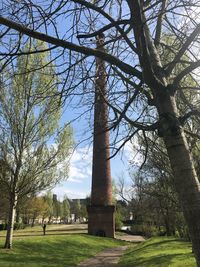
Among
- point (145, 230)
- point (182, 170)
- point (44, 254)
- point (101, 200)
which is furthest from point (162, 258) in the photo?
point (145, 230)

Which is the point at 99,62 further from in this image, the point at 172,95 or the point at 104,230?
the point at 104,230

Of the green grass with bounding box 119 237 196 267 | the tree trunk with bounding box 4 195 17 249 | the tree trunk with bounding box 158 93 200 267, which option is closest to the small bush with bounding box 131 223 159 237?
the green grass with bounding box 119 237 196 267

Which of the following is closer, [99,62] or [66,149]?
[99,62]

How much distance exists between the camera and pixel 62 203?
108m

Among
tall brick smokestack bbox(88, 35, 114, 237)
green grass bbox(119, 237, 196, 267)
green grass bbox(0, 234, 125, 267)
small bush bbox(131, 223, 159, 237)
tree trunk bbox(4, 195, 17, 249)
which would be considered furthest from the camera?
small bush bbox(131, 223, 159, 237)

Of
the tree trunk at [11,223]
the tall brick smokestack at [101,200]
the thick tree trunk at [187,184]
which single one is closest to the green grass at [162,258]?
the tree trunk at [11,223]

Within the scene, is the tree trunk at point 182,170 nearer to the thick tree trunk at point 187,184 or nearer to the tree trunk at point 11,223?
the thick tree trunk at point 187,184

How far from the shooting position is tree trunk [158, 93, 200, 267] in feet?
12.5

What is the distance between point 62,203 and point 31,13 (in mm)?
105123

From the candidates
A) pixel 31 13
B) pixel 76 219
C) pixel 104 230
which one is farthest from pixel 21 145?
pixel 76 219

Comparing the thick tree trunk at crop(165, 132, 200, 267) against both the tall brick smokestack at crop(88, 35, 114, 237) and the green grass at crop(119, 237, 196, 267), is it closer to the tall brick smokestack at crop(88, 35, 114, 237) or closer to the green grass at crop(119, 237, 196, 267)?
the green grass at crop(119, 237, 196, 267)

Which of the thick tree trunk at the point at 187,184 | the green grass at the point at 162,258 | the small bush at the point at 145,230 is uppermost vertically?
the small bush at the point at 145,230

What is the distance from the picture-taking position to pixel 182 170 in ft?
13.0

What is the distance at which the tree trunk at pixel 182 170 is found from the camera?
3.80m
